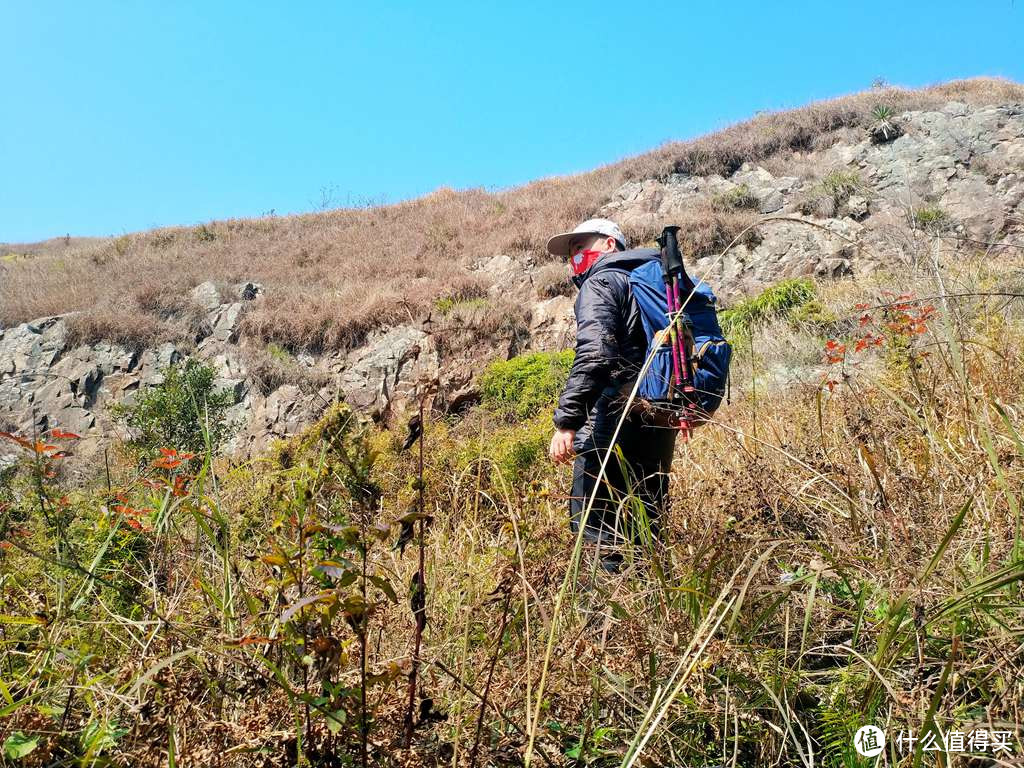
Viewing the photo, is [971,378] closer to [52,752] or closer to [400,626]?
[400,626]

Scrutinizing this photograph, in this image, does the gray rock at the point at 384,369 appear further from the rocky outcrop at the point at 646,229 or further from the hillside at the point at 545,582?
the hillside at the point at 545,582

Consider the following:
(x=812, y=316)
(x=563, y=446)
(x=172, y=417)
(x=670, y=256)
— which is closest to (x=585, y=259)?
(x=670, y=256)

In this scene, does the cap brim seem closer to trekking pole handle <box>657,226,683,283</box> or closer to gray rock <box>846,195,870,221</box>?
trekking pole handle <box>657,226,683,283</box>

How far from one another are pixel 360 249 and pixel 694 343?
625 inches

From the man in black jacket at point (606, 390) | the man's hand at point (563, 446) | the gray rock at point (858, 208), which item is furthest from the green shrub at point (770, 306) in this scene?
the man's hand at point (563, 446)

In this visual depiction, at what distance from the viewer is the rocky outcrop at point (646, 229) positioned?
11617mm

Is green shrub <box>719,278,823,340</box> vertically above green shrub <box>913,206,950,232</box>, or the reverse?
green shrub <box>913,206,950,232</box>

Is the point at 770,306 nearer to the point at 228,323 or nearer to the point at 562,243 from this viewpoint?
the point at 562,243

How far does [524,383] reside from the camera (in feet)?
30.7

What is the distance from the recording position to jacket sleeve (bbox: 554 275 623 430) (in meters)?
3.05

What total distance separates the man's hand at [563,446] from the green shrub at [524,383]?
5.19m

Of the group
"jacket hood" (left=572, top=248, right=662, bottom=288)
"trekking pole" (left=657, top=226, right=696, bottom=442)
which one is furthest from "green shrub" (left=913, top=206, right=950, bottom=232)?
"trekking pole" (left=657, top=226, right=696, bottom=442)

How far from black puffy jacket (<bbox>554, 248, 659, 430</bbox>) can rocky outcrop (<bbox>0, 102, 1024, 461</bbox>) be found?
20.3ft

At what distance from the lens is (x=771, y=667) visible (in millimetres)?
1642
